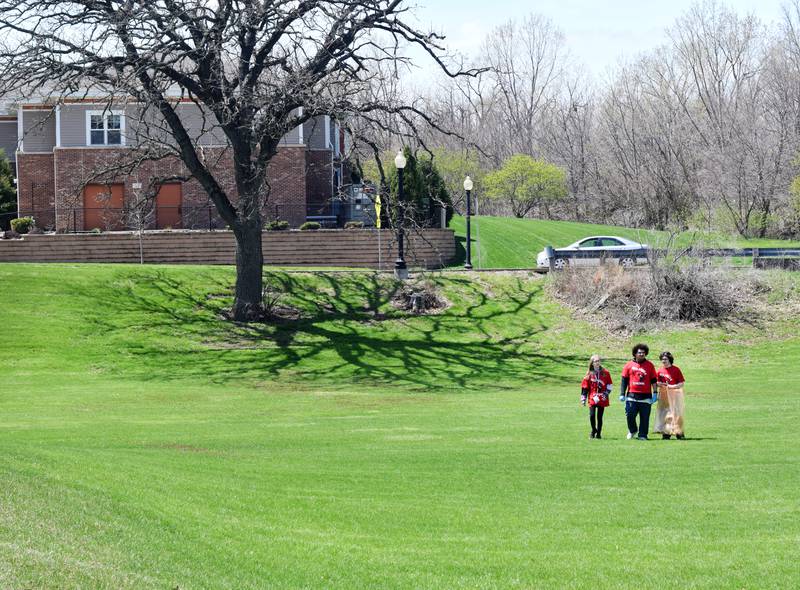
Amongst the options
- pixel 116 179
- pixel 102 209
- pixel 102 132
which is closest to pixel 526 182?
pixel 116 179

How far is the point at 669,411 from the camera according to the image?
650 inches

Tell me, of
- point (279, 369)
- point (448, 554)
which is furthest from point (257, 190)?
point (448, 554)

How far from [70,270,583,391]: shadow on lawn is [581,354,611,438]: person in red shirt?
899 cm

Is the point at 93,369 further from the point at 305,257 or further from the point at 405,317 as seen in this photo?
the point at 305,257

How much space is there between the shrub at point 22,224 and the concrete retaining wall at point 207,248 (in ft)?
9.08

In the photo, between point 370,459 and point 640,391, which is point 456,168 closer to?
point 640,391

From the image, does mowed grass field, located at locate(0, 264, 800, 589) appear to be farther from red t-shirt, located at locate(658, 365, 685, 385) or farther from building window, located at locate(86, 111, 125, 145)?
building window, located at locate(86, 111, 125, 145)

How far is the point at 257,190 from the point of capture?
31.0 m

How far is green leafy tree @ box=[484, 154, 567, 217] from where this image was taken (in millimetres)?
69625

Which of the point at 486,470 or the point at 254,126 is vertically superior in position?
the point at 254,126

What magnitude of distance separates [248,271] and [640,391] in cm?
1905

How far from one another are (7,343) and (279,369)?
751 centimetres

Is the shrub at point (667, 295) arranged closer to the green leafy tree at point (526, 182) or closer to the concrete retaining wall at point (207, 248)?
the concrete retaining wall at point (207, 248)

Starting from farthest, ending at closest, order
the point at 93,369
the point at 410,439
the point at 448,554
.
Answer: the point at 93,369, the point at 410,439, the point at 448,554
